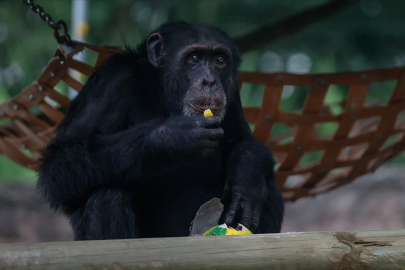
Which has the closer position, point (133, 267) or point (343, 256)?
point (133, 267)

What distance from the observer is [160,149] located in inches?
133

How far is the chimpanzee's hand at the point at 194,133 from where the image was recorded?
3289 millimetres

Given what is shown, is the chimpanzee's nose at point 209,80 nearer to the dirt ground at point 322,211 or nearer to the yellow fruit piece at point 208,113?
the yellow fruit piece at point 208,113

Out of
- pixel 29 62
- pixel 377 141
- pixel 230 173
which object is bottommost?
pixel 230 173

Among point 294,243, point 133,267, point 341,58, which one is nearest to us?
point 133,267

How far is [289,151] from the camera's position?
493 centimetres

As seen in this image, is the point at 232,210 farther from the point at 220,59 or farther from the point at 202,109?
the point at 220,59

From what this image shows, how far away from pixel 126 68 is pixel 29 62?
11.0 meters

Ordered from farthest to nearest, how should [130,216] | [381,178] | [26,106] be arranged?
[381,178] → [26,106] → [130,216]

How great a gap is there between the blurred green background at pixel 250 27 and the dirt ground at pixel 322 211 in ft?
14.1

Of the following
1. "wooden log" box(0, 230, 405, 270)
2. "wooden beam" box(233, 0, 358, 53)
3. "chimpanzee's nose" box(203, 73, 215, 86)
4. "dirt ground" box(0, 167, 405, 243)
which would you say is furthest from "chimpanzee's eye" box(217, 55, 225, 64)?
"dirt ground" box(0, 167, 405, 243)

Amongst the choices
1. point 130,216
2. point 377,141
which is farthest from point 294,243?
point 377,141

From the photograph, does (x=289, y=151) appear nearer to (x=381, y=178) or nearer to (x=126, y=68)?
(x=126, y=68)

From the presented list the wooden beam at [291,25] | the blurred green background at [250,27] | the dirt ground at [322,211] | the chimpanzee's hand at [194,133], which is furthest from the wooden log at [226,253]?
the blurred green background at [250,27]
